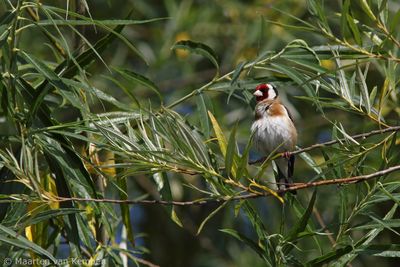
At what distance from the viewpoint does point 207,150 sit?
2.66m

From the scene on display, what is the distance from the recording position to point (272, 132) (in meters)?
4.01

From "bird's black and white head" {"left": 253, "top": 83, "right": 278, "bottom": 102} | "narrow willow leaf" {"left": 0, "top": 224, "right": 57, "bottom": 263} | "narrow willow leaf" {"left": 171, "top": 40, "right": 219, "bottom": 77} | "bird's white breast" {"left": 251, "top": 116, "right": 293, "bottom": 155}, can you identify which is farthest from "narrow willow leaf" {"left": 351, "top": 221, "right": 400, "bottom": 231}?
"bird's black and white head" {"left": 253, "top": 83, "right": 278, "bottom": 102}

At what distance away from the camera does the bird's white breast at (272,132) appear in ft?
13.1

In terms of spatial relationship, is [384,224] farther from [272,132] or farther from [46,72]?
[272,132]

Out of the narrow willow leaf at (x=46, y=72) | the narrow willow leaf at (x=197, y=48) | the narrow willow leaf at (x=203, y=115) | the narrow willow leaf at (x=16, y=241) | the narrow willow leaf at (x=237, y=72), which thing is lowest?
the narrow willow leaf at (x=16, y=241)

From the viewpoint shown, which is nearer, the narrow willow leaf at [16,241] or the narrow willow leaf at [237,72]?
the narrow willow leaf at [16,241]

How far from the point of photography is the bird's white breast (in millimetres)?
3982

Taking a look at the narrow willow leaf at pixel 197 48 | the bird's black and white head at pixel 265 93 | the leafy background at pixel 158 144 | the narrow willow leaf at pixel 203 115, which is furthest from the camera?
the bird's black and white head at pixel 265 93

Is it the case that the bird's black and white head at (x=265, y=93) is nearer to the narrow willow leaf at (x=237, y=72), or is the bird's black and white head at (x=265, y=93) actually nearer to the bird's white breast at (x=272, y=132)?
the bird's white breast at (x=272, y=132)

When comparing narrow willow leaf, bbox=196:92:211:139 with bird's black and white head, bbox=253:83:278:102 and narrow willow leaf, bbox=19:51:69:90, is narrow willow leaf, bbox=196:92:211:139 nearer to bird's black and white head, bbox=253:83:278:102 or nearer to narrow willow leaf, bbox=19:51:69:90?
narrow willow leaf, bbox=19:51:69:90

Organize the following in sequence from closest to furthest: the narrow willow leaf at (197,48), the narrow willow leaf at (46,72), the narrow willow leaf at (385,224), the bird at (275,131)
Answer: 1. the narrow willow leaf at (385,224)
2. the narrow willow leaf at (46,72)
3. the narrow willow leaf at (197,48)
4. the bird at (275,131)

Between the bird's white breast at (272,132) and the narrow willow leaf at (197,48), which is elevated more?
the narrow willow leaf at (197,48)

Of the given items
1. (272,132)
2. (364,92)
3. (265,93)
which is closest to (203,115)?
(364,92)

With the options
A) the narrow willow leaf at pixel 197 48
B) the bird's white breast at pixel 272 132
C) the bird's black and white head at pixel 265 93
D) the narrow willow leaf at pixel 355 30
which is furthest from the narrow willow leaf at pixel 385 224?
the bird's black and white head at pixel 265 93
